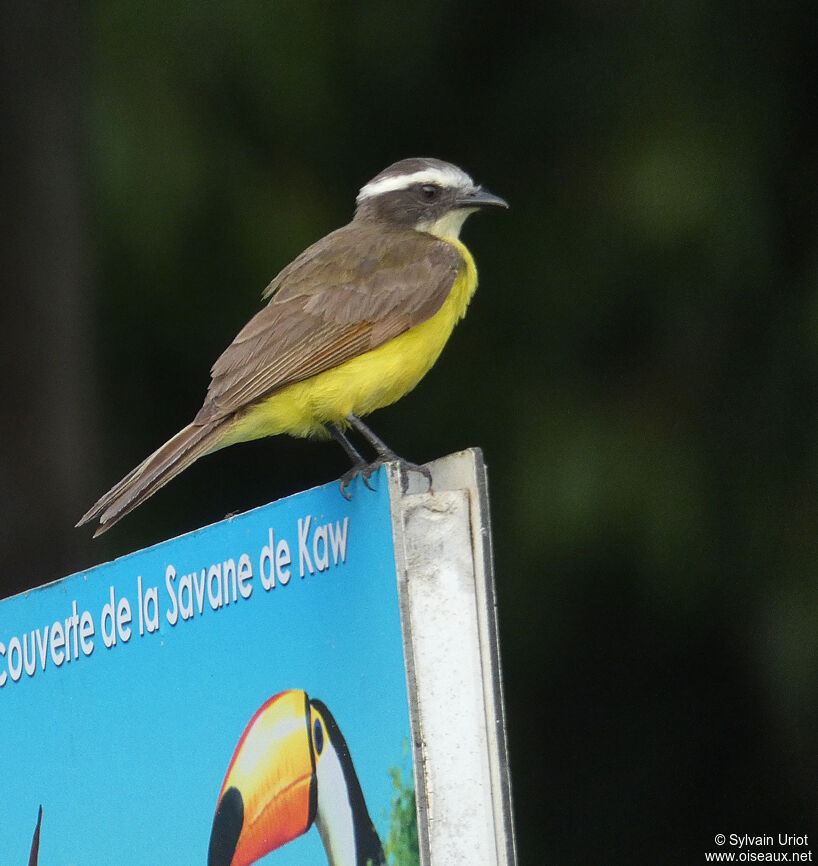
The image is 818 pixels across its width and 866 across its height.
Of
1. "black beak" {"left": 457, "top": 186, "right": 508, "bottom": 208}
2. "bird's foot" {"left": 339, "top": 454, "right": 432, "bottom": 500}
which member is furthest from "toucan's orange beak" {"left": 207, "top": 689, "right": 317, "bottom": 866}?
"black beak" {"left": 457, "top": 186, "right": 508, "bottom": 208}

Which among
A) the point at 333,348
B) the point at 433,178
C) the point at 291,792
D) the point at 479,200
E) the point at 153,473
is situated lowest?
the point at 291,792

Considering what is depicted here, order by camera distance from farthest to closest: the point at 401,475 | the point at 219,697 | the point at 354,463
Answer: the point at 354,463 < the point at 219,697 < the point at 401,475

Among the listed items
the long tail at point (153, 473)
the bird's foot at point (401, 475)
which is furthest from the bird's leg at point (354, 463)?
the long tail at point (153, 473)

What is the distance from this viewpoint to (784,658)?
5031 mm

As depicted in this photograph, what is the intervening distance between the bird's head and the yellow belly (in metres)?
0.81

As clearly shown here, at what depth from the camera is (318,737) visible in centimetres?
231

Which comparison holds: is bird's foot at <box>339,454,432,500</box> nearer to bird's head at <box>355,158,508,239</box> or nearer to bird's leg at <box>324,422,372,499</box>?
bird's leg at <box>324,422,372,499</box>

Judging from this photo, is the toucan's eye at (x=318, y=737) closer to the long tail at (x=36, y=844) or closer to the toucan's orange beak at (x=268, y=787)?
the toucan's orange beak at (x=268, y=787)

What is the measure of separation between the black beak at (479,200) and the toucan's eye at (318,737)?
2.18 metres

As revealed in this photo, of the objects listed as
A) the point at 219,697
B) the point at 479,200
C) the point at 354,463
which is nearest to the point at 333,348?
the point at 354,463

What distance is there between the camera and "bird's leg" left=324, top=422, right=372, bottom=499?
240cm

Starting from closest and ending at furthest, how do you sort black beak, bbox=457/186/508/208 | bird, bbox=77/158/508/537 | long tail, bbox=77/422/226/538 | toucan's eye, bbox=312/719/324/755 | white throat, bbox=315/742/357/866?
white throat, bbox=315/742/357/866 < toucan's eye, bbox=312/719/324/755 < long tail, bbox=77/422/226/538 < bird, bbox=77/158/508/537 < black beak, bbox=457/186/508/208

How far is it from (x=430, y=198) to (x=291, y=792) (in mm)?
2390

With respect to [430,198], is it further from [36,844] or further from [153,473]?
[36,844]
